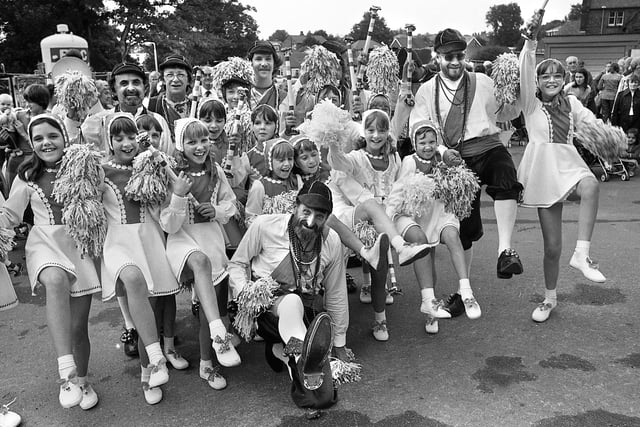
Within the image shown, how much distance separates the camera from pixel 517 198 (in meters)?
4.30

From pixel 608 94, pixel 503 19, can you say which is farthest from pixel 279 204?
pixel 503 19

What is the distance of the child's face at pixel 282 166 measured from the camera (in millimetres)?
3982

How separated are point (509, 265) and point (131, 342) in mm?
2785

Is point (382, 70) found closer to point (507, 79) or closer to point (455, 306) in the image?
point (507, 79)

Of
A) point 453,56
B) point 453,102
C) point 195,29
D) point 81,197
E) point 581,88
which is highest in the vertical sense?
point 195,29

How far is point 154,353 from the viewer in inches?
129

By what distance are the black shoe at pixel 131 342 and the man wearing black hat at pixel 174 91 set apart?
1829mm

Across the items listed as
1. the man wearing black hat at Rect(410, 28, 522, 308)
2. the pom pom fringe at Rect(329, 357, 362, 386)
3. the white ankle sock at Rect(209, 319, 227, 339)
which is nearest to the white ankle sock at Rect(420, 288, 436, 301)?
the man wearing black hat at Rect(410, 28, 522, 308)

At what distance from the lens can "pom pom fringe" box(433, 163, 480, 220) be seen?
4.08m

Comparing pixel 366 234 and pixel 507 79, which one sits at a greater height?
pixel 507 79

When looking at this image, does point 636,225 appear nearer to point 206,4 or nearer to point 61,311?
point 61,311

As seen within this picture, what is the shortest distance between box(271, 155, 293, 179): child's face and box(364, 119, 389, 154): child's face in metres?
0.68

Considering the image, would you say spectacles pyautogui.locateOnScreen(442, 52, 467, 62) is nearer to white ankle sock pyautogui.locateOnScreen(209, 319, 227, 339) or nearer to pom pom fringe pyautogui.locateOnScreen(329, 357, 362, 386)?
pom pom fringe pyautogui.locateOnScreen(329, 357, 362, 386)

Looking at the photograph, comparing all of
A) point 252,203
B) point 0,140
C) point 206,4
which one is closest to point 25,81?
point 0,140
